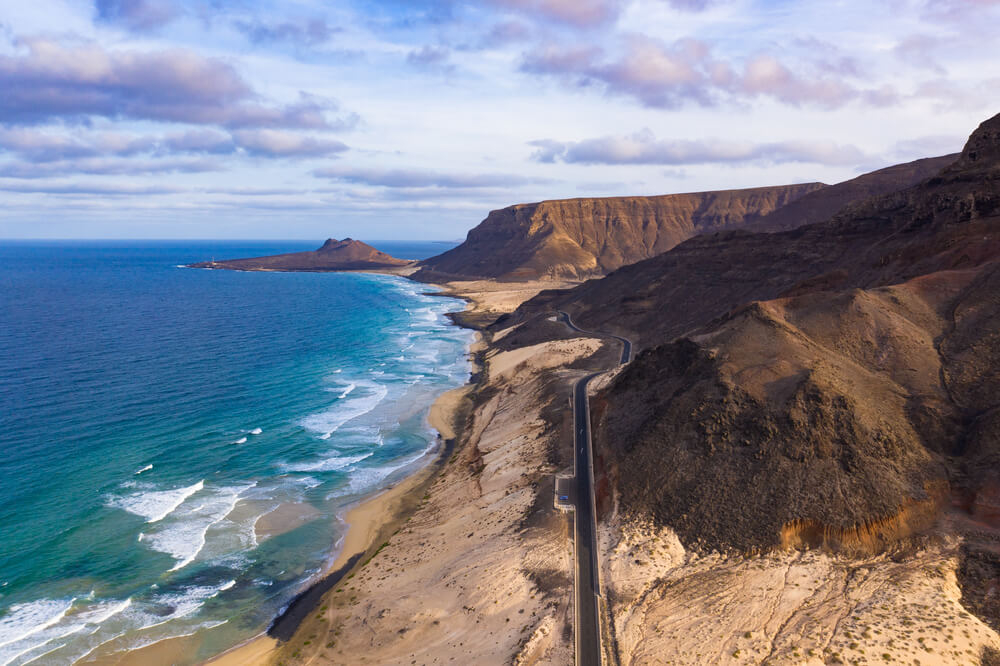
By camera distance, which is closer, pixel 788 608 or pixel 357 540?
pixel 788 608

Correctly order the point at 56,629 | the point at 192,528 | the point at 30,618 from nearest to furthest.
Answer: the point at 56,629 → the point at 30,618 → the point at 192,528

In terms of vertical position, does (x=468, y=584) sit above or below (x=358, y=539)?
above

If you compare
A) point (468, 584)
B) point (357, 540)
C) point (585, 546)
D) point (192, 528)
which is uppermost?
point (585, 546)

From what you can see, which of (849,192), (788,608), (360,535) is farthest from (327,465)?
(849,192)

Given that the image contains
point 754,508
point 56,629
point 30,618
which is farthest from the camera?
point 754,508

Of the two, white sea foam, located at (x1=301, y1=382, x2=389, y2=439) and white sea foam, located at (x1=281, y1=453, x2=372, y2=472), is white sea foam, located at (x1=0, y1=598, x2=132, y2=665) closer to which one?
white sea foam, located at (x1=281, y1=453, x2=372, y2=472)

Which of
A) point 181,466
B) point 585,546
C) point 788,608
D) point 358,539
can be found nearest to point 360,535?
point 358,539

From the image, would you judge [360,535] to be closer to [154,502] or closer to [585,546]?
[154,502]

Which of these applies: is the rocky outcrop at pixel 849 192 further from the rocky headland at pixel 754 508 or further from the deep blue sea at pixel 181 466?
the deep blue sea at pixel 181 466
